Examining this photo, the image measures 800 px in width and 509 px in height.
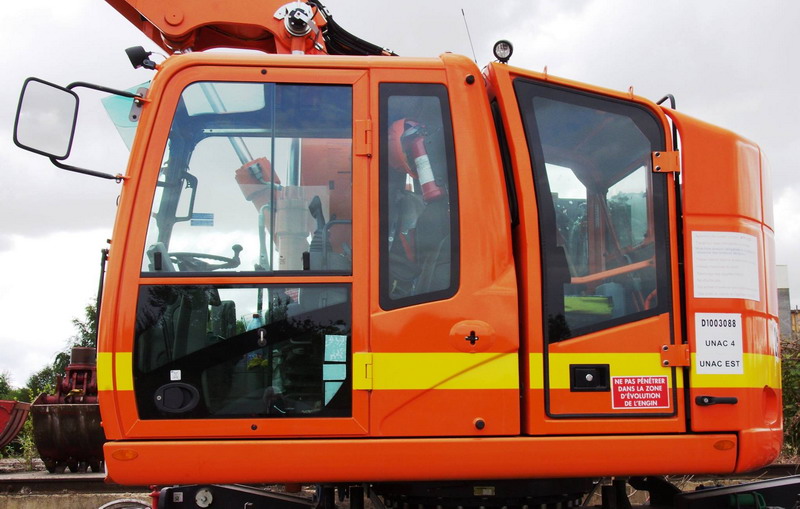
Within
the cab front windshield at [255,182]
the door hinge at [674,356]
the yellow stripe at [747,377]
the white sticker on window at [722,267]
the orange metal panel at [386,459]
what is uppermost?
the cab front windshield at [255,182]

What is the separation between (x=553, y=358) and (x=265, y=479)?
1364 mm

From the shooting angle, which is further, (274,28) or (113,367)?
(274,28)

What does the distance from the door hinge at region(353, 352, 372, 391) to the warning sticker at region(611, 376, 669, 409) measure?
1.10 meters

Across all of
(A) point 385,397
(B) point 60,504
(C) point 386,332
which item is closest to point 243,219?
(C) point 386,332

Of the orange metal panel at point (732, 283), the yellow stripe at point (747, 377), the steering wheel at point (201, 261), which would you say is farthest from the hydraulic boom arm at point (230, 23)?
the yellow stripe at point (747, 377)

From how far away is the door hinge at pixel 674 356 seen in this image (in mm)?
3205

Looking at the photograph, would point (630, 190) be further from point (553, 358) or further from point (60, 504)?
point (60, 504)

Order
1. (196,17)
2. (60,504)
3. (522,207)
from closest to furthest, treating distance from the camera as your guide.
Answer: (522,207), (196,17), (60,504)

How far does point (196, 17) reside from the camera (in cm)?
411

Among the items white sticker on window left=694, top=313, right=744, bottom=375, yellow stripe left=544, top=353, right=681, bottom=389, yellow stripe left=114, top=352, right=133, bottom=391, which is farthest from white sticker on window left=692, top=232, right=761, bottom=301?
yellow stripe left=114, top=352, right=133, bottom=391

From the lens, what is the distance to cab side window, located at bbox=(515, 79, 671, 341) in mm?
3230

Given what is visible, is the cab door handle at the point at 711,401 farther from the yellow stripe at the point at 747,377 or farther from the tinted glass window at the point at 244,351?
the tinted glass window at the point at 244,351

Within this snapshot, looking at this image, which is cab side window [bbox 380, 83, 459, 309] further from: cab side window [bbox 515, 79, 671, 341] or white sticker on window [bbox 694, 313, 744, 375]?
white sticker on window [bbox 694, 313, 744, 375]

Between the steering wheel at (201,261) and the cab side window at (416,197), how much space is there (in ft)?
2.15
